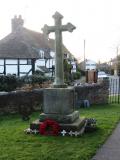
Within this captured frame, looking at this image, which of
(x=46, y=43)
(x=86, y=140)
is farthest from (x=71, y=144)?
(x=46, y=43)

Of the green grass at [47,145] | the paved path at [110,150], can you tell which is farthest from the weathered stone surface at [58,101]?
the paved path at [110,150]

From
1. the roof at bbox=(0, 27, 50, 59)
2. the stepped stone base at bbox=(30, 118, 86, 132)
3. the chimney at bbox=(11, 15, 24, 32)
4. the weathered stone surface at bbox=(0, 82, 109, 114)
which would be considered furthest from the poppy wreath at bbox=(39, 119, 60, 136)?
the chimney at bbox=(11, 15, 24, 32)

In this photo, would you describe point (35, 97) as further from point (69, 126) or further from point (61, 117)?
point (69, 126)

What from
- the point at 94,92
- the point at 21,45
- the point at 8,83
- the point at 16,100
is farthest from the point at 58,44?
the point at 21,45

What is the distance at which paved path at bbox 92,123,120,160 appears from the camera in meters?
7.79

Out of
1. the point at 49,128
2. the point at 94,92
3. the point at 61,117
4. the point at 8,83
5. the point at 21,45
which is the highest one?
the point at 21,45

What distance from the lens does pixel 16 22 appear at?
50938 millimetres

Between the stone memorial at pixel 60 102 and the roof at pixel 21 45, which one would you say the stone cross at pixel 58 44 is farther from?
the roof at pixel 21 45

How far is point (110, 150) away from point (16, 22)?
43837mm

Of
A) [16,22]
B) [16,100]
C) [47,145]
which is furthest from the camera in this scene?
[16,22]

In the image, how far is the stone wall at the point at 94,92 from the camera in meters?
18.9

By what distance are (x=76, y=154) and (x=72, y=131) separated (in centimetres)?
213

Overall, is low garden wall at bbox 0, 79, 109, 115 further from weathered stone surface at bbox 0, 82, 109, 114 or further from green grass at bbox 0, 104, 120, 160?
green grass at bbox 0, 104, 120, 160

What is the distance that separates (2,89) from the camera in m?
21.8
